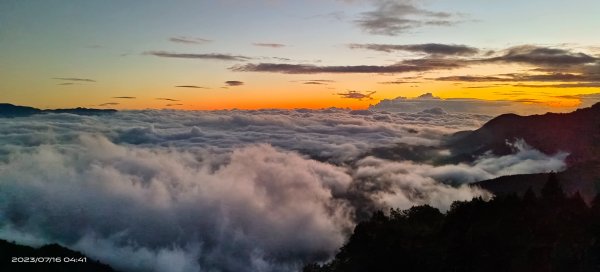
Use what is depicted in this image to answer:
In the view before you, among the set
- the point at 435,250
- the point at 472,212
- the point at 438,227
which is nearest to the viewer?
the point at 435,250

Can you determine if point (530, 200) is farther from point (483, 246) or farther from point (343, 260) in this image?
point (343, 260)

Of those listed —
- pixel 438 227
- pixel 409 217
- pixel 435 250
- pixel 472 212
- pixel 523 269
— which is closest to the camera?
pixel 523 269

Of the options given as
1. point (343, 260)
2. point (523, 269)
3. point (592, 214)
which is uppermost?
point (592, 214)

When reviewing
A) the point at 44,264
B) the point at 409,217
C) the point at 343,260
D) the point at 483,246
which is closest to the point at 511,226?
the point at 483,246

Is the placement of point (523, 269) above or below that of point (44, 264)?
above

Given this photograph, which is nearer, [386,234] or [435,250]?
[435,250]

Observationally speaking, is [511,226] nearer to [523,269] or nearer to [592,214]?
[523,269]

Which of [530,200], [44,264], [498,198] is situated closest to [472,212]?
[498,198]

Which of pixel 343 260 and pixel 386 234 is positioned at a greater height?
pixel 386 234

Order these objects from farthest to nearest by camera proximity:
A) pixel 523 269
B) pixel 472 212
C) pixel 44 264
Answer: pixel 44 264
pixel 472 212
pixel 523 269
